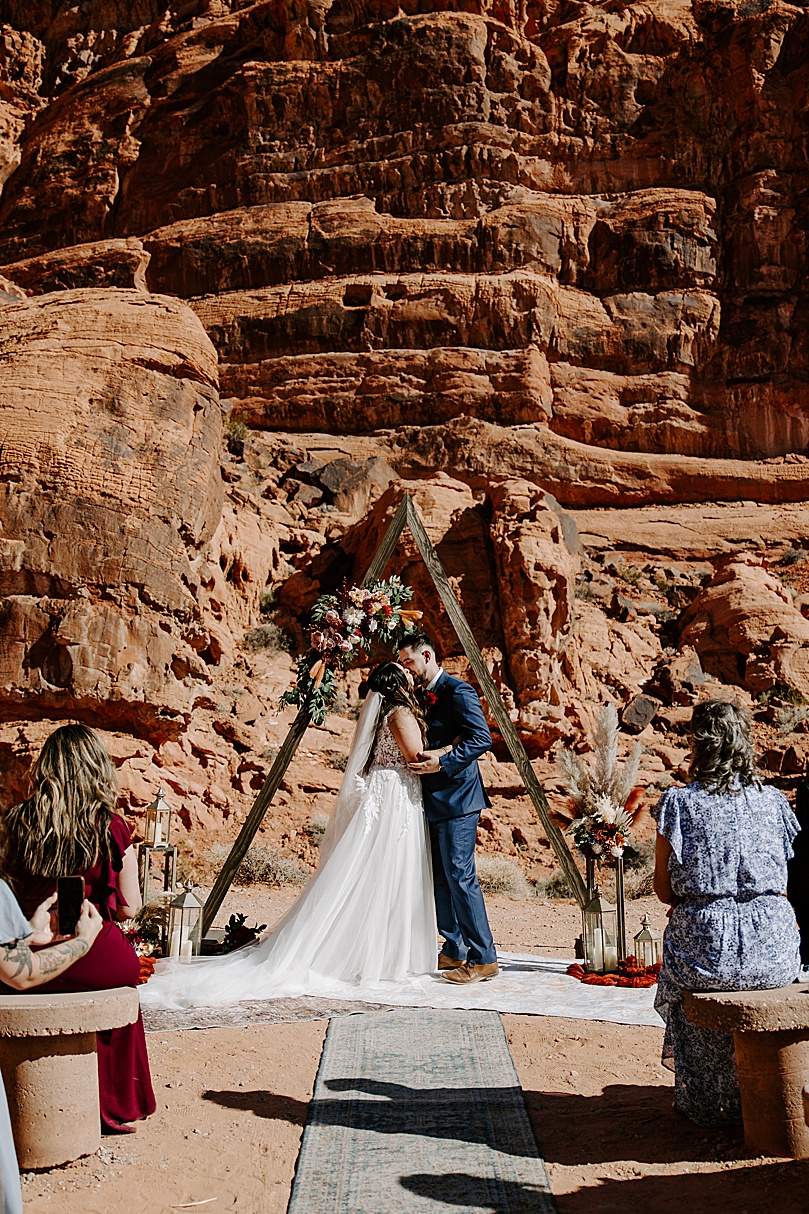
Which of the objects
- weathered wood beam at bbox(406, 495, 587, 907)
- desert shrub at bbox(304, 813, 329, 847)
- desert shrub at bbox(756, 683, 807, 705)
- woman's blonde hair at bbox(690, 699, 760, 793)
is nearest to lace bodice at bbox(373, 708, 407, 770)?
weathered wood beam at bbox(406, 495, 587, 907)

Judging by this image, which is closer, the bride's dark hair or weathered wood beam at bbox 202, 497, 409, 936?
the bride's dark hair

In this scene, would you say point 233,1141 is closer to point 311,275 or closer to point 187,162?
point 311,275

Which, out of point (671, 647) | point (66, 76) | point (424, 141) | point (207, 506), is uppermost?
point (66, 76)

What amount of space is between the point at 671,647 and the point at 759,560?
3377mm

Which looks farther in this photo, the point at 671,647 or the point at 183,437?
the point at 671,647

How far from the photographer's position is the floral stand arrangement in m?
7.43

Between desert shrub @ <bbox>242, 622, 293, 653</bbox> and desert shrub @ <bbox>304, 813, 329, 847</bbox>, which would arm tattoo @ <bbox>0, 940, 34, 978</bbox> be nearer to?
desert shrub @ <bbox>304, 813, 329, 847</bbox>

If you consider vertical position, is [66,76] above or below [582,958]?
above

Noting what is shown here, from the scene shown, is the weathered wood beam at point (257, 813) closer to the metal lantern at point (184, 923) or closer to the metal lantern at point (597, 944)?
the metal lantern at point (184, 923)

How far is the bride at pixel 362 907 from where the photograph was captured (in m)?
6.79

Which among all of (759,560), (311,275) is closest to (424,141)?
(311,275)

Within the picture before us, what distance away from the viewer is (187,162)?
3962cm

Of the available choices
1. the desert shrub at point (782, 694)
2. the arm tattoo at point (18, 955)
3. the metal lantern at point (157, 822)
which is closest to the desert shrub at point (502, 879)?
the metal lantern at point (157, 822)

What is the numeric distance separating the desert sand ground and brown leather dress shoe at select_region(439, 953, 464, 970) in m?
0.95
